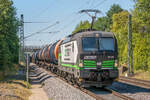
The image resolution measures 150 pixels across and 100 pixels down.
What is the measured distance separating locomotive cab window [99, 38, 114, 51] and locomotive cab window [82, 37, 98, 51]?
35cm

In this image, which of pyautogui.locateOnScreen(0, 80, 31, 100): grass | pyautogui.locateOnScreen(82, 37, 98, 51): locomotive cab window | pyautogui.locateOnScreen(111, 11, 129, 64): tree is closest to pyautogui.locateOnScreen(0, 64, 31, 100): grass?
pyautogui.locateOnScreen(0, 80, 31, 100): grass

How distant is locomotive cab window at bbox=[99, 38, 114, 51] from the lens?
46.2 ft

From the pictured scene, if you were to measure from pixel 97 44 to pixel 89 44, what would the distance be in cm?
47

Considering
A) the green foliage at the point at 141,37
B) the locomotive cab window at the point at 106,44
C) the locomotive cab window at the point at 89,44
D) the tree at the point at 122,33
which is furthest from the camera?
the tree at the point at 122,33

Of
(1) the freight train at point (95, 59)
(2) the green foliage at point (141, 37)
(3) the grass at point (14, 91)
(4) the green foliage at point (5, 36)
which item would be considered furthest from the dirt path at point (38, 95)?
(2) the green foliage at point (141, 37)

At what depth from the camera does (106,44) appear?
1418 centimetres

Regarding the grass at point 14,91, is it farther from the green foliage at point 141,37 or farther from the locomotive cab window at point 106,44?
the green foliage at point 141,37

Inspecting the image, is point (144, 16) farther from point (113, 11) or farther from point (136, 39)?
point (113, 11)

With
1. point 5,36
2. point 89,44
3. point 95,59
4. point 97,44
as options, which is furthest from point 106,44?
point 5,36

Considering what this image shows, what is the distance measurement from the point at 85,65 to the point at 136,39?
1870 centimetres

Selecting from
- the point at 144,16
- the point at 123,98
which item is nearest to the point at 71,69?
the point at 123,98

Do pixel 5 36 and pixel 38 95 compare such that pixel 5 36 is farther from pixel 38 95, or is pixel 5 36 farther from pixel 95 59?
pixel 95 59

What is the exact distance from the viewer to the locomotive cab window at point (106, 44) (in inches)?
555

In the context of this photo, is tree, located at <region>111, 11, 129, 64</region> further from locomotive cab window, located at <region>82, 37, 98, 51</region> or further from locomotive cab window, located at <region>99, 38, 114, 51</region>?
locomotive cab window, located at <region>82, 37, 98, 51</region>
